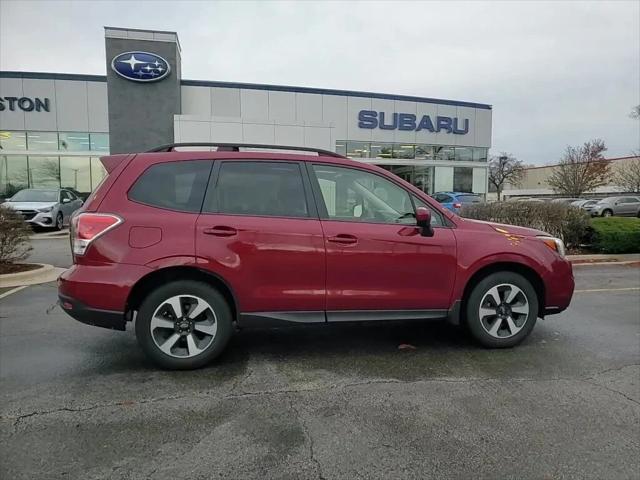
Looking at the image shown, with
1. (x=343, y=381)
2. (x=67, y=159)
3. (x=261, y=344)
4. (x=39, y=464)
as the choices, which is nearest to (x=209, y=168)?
(x=261, y=344)

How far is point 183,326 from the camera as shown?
12.6ft

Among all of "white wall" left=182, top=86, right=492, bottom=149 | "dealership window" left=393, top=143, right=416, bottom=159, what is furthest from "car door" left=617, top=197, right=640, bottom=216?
"dealership window" left=393, top=143, right=416, bottom=159

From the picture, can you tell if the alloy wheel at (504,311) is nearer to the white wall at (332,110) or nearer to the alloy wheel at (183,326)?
the alloy wheel at (183,326)

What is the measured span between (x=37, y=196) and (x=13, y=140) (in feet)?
36.6

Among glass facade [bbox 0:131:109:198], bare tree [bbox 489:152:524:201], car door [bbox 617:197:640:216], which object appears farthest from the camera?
bare tree [bbox 489:152:524:201]

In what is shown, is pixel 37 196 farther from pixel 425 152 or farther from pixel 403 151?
pixel 425 152

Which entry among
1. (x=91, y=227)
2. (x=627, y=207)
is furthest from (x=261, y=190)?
(x=627, y=207)

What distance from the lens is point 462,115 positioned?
98.9 feet

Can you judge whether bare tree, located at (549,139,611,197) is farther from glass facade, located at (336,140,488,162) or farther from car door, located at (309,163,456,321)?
car door, located at (309,163,456,321)

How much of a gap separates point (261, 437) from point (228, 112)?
2370cm

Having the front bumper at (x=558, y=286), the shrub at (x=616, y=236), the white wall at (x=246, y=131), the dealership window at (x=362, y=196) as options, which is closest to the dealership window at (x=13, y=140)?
the white wall at (x=246, y=131)

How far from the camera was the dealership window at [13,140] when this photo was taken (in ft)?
81.7

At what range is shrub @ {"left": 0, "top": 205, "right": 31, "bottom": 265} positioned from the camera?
772 centimetres

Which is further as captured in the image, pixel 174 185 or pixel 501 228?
pixel 501 228
